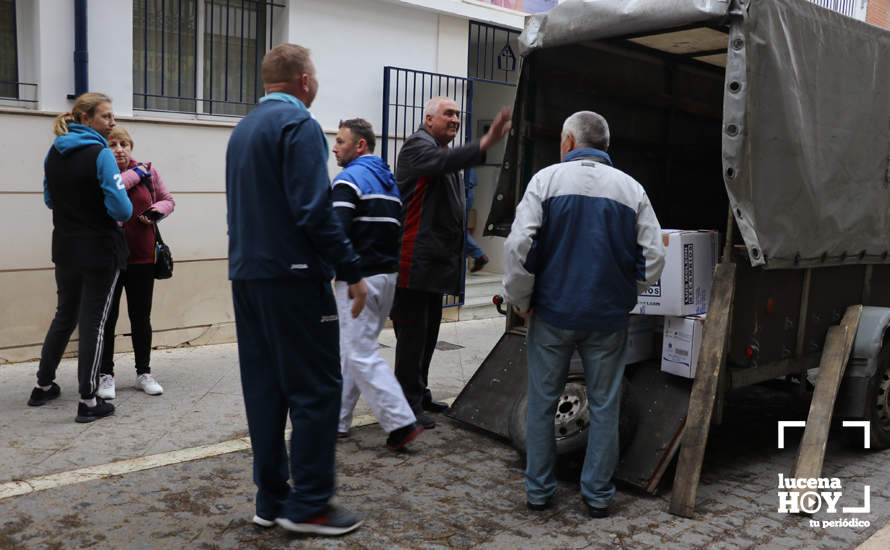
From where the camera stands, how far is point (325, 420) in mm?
3561

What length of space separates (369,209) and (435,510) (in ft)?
5.37

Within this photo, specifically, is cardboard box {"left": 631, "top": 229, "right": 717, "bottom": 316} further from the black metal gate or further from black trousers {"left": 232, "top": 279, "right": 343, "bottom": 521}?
the black metal gate

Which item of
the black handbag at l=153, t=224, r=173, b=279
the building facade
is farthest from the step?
the black handbag at l=153, t=224, r=173, b=279

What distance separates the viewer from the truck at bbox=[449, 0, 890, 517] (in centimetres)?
419

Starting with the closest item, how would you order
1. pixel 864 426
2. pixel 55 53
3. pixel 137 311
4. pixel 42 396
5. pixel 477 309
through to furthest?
pixel 864 426, pixel 42 396, pixel 137 311, pixel 55 53, pixel 477 309

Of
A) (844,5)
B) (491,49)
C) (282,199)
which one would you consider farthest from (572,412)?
(844,5)

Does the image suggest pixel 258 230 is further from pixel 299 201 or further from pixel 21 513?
pixel 21 513

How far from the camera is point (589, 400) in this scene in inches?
159

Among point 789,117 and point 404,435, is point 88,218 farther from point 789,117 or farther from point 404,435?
Answer: point 789,117

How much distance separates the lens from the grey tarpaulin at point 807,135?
4113mm

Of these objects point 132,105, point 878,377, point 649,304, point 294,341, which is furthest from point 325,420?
point 132,105

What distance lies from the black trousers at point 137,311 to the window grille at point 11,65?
6.08 feet

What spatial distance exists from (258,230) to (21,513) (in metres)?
1.73

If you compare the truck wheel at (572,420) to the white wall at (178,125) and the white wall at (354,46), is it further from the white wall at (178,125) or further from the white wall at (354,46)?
the white wall at (354,46)
